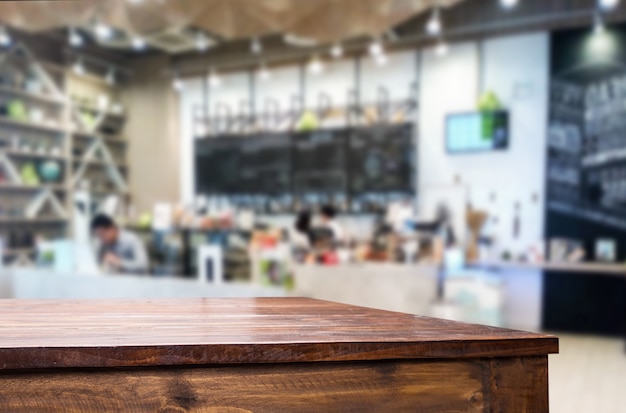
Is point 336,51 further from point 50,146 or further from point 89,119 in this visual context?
point 50,146

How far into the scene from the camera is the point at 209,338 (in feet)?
2.10

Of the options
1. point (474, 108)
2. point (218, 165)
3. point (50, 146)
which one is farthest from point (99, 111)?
point (474, 108)

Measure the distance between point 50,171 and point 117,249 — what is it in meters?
2.51

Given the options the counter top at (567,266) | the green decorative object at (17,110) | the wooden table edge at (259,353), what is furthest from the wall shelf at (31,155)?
the wooden table edge at (259,353)

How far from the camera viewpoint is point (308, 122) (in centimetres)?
598

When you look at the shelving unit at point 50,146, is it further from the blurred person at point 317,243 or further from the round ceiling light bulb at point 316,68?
the round ceiling light bulb at point 316,68

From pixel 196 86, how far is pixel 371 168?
2902 millimetres

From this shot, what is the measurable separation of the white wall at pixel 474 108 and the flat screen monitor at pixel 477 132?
3.6 inches

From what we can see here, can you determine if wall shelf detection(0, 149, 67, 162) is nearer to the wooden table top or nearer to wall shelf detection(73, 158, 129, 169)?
wall shelf detection(73, 158, 129, 169)

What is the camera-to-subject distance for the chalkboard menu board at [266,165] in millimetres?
6105

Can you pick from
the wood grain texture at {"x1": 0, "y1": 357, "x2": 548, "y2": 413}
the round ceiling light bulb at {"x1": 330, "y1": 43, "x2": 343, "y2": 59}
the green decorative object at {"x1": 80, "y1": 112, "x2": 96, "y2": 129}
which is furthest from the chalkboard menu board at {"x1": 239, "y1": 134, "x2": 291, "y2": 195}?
the wood grain texture at {"x1": 0, "y1": 357, "x2": 548, "y2": 413}

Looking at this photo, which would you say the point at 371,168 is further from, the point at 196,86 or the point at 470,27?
the point at 196,86

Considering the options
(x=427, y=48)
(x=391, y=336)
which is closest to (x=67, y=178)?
(x=427, y=48)

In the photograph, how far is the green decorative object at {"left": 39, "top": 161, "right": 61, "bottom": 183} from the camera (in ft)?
18.2
